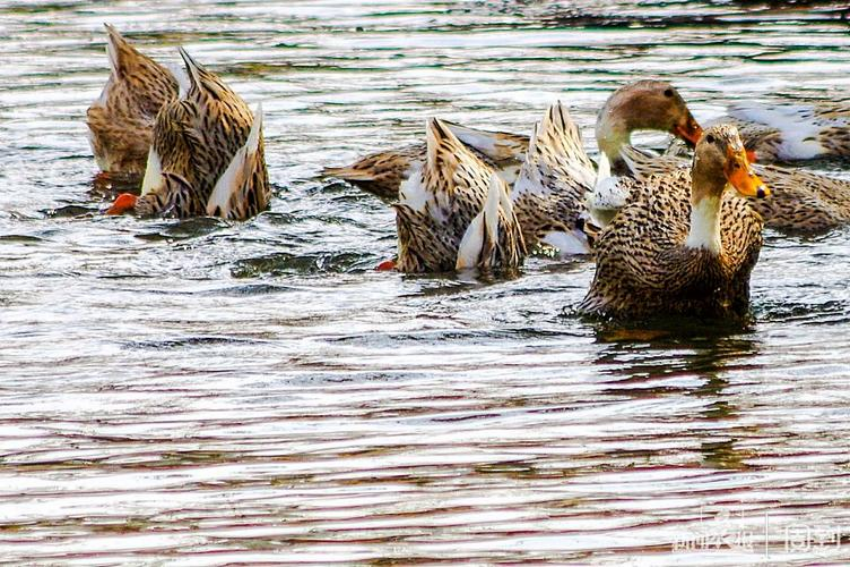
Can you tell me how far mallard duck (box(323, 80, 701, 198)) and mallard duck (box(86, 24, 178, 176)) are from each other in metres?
1.71

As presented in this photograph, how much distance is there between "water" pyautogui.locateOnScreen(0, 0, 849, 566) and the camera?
4773 mm

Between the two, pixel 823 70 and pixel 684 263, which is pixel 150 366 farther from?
pixel 823 70

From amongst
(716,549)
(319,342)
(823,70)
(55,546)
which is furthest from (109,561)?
(823,70)

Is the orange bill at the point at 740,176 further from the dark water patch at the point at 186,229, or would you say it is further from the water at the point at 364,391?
the dark water patch at the point at 186,229

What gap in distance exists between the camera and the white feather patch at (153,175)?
11562 millimetres

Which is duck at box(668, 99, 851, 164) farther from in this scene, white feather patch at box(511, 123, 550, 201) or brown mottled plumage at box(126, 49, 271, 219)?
brown mottled plumage at box(126, 49, 271, 219)

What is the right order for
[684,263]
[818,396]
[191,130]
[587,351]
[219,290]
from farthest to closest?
[191,130] < [219,290] < [684,263] < [587,351] < [818,396]

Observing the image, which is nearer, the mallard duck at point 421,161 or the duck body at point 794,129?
the mallard duck at point 421,161

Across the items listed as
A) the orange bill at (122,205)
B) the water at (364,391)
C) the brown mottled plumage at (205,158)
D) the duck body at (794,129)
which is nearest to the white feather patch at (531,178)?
the water at (364,391)

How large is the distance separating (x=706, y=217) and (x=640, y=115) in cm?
398

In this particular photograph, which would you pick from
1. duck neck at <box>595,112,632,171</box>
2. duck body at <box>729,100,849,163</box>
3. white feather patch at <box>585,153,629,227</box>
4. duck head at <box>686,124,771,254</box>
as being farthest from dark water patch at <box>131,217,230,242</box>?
duck body at <box>729,100,849,163</box>

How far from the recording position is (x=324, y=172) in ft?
39.4

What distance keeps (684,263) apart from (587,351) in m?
0.96

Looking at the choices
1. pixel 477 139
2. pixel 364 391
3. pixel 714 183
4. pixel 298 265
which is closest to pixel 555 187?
pixel 477 139
